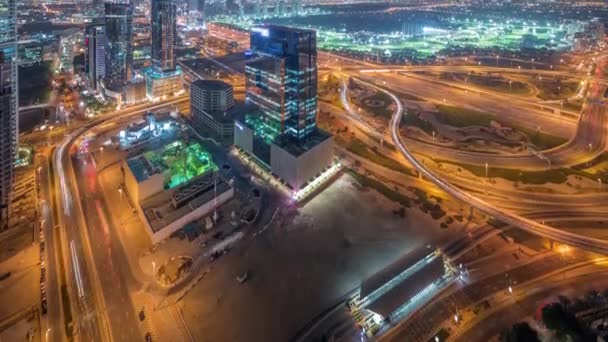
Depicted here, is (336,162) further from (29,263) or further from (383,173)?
(29,263)

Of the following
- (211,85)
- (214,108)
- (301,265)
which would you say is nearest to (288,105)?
(214,108)

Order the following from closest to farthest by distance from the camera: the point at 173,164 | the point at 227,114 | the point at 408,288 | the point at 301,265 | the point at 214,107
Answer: the point at 408,288 → the point at 301,265 → the point at 173,164 → the point at 227,114 → the point at 214,107

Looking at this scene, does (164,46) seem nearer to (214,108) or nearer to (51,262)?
(214,108)

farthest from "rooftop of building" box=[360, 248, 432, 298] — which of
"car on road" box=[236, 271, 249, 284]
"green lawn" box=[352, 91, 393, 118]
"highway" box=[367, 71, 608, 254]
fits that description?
"green lawn" box=[352, 91, 393, 118]

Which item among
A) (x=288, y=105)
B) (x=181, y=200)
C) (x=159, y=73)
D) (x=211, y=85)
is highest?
(x=159, y=73)

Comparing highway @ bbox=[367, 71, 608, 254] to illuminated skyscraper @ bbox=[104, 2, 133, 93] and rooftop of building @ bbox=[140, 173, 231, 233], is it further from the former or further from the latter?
illuminated skyscraper @ bbox=[104, 2, 133, 93]

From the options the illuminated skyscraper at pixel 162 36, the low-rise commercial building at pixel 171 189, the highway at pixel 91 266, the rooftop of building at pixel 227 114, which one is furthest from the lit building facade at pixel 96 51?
the low-rise commercial building at pixel 171 189

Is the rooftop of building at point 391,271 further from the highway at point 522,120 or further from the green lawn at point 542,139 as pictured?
the green lawn at point 542,139
